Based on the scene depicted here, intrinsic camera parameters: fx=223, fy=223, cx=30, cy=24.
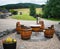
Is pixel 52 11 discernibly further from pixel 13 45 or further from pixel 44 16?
pixel 13 45

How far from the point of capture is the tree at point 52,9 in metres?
20.3

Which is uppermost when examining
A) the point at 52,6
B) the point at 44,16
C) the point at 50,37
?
the point at 50,37

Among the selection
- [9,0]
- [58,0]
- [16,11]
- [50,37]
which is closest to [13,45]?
[50,37]

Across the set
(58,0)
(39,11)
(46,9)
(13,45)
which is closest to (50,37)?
(13,45)

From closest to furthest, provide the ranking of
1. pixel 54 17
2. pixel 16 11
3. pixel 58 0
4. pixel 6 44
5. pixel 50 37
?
pixel 6 44 < pixel 50 37 < pixel 58 0 < pixel 54 17 < pixel 16 11

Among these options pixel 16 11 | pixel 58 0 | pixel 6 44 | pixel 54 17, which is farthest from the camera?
pixel 16 11

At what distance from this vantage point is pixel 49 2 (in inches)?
856

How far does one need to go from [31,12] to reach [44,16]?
4.59 ft

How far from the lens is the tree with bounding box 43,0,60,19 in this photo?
20.3 m

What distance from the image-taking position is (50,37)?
28.5 ft

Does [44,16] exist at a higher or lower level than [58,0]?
lower

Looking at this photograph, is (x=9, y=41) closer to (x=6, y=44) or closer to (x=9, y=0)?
(x=6, y=44)

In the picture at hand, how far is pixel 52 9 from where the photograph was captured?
20.9 m

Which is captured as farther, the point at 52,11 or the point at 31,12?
the point at 31,12
